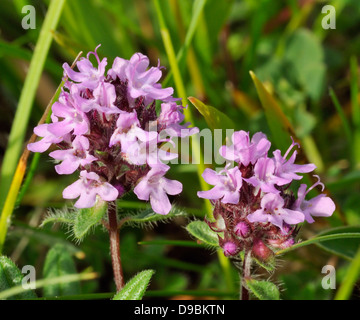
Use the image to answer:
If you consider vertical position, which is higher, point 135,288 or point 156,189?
point 156,189

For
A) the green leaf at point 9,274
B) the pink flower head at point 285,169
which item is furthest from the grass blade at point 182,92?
the green leaf at point 9,274

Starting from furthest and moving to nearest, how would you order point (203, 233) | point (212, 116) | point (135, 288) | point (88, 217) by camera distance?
point (212, 116), point (203, 233), point (88, 217), point (135, 288)

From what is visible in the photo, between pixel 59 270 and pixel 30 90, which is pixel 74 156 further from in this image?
pixel 30 90

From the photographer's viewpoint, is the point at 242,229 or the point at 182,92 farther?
the point at 182,92

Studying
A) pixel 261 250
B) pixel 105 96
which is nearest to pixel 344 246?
pixel 261 250

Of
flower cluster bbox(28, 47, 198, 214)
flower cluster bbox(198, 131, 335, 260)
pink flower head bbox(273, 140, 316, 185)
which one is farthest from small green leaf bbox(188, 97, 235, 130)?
pink flower head bbox(273, 140, 316, 185)

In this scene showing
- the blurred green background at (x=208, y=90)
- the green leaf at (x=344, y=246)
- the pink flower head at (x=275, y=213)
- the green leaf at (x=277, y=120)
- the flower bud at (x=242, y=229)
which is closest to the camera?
the pink flower head at (x=275, y=213)

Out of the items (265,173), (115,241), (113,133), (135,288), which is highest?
(113,133)

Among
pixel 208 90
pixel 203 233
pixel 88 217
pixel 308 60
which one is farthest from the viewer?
pixel 308 60

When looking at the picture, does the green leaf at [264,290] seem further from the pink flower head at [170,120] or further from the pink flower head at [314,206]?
the pink flower head at [170,120]
